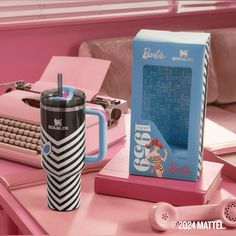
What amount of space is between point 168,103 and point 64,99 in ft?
0.93

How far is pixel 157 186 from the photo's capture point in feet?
4.42

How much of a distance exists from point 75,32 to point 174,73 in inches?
83.2

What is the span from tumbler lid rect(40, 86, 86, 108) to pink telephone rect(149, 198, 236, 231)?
29cm

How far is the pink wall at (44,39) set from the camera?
325cm

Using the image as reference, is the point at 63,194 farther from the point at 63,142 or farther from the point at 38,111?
the point at 38,111

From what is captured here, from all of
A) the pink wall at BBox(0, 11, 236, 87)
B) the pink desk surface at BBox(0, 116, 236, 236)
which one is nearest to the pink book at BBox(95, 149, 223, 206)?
the pink desk surface at BBox(0, 116, 236, 236)

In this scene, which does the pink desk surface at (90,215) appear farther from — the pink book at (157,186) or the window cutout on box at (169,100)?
the window cutout on box at (169,100)

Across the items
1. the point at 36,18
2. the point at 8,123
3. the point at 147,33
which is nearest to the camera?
the point at 147,33

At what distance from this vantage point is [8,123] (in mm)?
1711

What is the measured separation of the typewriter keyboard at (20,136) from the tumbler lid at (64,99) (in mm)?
320

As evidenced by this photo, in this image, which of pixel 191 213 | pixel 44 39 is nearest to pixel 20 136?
pixel 191 213

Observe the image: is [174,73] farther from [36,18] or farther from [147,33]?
[36,18]

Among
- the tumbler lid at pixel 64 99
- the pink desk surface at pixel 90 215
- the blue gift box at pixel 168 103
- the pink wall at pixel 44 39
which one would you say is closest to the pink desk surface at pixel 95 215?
the pink desk surface at pixel 90 215

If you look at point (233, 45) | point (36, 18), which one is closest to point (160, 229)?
point (36, 18)
